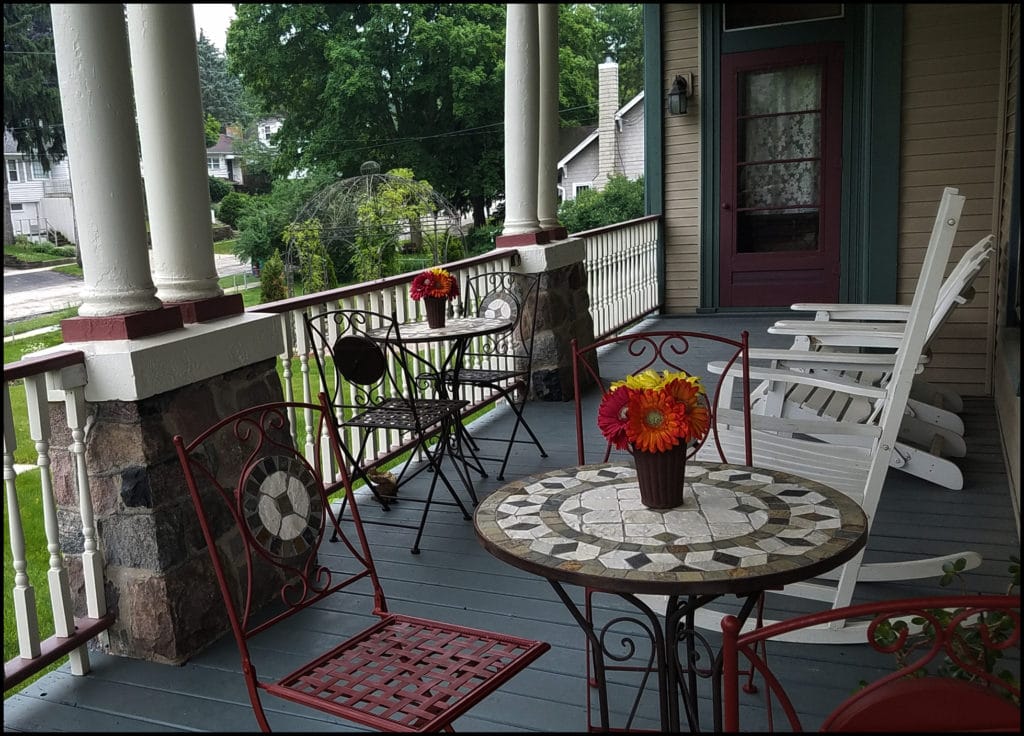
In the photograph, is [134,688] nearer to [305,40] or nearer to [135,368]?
[135,368]

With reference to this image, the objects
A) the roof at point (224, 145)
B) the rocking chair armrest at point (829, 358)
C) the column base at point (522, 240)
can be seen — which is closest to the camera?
the rocking chair armrest at point (829, 358)

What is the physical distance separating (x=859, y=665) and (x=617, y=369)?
429 cm

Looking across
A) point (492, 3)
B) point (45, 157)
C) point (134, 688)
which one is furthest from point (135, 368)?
point (492, 3)

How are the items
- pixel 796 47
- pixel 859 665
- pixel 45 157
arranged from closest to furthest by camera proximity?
pixel 859 665
pixel 796 47
pixel 45 157

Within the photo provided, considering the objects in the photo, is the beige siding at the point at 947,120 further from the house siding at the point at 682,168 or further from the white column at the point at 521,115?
the white column at the point at 521,115

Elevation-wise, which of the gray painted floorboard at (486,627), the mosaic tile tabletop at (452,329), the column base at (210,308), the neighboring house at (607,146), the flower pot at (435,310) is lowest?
the gray painted floorboard at (486,627)

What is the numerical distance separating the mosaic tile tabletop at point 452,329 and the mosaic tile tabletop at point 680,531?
1895 mm

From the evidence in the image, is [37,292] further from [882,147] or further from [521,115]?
[882,147]

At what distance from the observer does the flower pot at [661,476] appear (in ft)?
6.15

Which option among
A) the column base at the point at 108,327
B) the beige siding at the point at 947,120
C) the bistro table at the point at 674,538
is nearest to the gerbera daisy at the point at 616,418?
the bistro table at the point at 674,538

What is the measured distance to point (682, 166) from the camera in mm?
8531

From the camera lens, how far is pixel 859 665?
257cm

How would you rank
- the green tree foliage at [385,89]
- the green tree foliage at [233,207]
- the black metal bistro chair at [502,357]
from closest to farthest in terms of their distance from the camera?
the black metal bistro chair at [502,357], the green tree foliage at [233,207], the green tree foliage at [385,89]

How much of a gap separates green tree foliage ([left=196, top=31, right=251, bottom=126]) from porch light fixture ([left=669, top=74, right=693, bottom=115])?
18.8m
